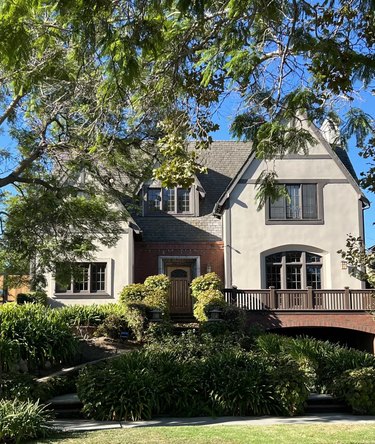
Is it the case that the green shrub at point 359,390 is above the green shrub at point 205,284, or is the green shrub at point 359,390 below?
below

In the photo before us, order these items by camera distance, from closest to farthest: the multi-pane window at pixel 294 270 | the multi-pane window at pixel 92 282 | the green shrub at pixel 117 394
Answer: the green shrub at pixel 117 394, the multi-pane window at pixel 92 282, the multi-pane window at pixel 294 270

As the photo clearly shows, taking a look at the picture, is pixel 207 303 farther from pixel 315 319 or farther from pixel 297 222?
pixel 297 222

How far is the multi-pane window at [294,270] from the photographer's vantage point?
78.2ft

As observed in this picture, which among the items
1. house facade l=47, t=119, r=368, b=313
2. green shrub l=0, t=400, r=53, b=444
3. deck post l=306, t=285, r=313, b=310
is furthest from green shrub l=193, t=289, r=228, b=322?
green shrub l=0, t=400, r=53, b=444

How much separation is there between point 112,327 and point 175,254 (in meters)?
6.22

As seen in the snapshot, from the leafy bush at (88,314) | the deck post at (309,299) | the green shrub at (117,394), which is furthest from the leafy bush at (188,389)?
the deck post at (309,299)

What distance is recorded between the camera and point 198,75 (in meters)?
9.59

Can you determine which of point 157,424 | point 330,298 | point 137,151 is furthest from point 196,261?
point 157,424

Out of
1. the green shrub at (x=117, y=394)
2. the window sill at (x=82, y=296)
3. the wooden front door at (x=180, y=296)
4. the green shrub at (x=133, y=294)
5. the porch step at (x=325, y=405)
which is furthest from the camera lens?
the wooden front door at (x=180, y=296)

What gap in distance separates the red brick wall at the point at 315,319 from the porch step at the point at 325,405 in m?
8.68

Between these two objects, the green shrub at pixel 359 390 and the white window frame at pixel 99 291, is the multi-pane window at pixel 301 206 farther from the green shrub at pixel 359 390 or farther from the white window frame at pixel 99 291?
the green shrub at pixel 359 390

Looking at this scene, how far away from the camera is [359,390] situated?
39.3 ft

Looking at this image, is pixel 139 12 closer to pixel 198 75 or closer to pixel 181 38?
pixel 181 38

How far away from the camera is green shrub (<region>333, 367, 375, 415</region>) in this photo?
11828 mm
